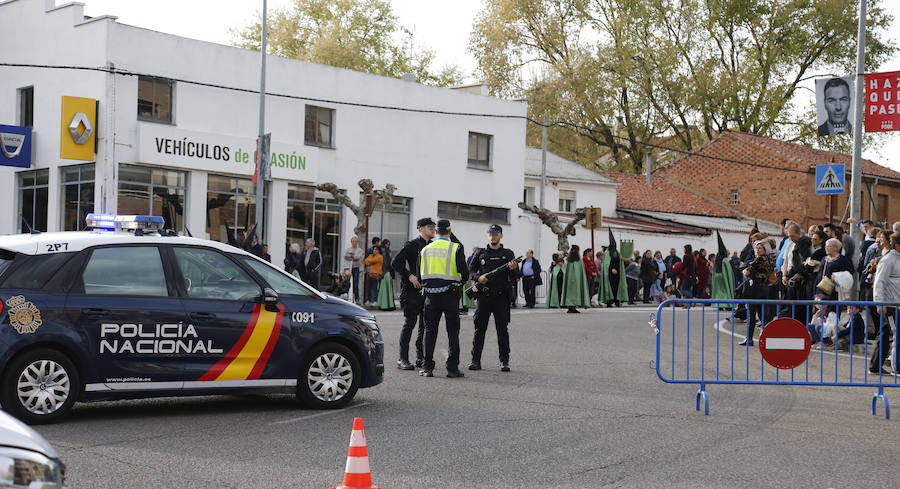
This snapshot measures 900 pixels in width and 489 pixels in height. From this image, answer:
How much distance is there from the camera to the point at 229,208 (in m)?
29.6

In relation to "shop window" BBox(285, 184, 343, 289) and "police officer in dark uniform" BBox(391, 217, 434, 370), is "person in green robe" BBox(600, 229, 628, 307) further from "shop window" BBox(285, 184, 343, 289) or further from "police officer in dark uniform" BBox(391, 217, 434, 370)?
"police officer in dark uniform" BBox(391, 217, 434, 370)

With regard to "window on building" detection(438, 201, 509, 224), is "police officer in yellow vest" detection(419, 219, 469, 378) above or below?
below

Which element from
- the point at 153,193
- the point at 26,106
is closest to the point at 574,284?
the point at 153,193

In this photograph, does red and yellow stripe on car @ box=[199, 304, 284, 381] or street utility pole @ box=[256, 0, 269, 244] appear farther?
street utility pole @ box=[256, 0, 269, 244]

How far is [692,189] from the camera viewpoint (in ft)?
188

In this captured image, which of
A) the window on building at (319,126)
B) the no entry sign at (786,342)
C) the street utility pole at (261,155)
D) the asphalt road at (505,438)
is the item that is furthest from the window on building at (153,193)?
the no entry sign at (786,342)

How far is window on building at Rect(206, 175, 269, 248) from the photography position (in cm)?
2909

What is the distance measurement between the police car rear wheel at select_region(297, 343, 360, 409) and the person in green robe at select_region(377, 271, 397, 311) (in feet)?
50.3

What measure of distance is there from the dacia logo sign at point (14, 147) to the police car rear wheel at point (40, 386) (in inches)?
857

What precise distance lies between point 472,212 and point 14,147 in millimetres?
15428

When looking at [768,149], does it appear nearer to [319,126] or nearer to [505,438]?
[319,126]

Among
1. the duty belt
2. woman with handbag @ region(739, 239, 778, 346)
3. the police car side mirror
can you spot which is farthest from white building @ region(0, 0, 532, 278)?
the police car side mirror

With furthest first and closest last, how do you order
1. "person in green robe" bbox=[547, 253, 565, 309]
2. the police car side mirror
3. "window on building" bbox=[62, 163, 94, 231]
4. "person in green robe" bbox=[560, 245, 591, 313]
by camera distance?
"person in green robe" bbox=[547, 253, 565, 309] → "window on building" bbox=[62, 163, 94, 231] → "person in green robe" bbox=[560, 245, 591, 313] → the police car side mirror

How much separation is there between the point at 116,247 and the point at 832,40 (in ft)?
167
